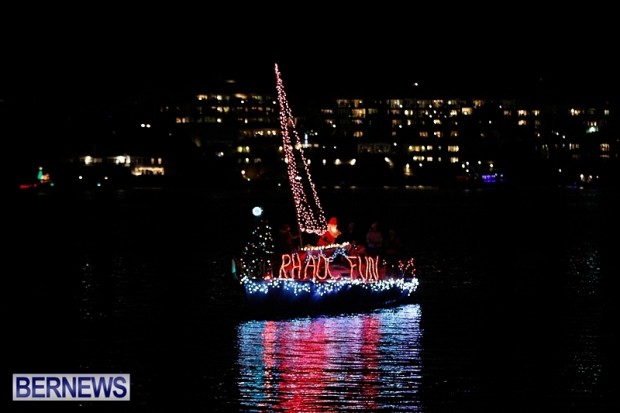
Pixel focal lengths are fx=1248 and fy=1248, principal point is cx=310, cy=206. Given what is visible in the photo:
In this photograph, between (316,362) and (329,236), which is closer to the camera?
(316,362)

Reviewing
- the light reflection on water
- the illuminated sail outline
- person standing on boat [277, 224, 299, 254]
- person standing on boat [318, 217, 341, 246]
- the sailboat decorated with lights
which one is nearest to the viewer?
the light reflection on water

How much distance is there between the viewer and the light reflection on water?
1778 cm

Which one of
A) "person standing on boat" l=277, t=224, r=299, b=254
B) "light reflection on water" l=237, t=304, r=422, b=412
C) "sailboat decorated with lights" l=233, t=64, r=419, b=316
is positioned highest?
"person standing on boat" l=277, t=224, r=299, b=254

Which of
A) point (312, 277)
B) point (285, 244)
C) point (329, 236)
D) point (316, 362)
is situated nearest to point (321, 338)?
point (316, 362)

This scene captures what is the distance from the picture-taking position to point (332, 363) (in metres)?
20.6

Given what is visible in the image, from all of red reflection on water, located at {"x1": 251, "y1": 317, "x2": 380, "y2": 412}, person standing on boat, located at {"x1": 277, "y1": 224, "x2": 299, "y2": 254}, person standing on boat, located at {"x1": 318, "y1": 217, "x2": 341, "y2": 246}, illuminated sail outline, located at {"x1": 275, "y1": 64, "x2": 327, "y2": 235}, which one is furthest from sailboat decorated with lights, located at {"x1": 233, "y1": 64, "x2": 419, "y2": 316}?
illuminated sail outline, located at {"x1": 275, "y1": 64, "x2": 327, "y2": 235}

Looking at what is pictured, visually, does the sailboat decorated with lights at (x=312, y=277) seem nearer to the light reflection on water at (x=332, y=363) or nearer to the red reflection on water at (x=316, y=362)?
the light reflection on water at (x=332, y=363)

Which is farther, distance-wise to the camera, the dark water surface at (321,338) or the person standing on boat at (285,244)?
the person standing on boat at (285,244)

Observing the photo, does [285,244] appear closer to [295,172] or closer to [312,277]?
[312,277]

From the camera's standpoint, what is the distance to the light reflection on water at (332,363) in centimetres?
1778

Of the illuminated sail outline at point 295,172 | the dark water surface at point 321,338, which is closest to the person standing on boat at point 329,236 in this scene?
the illuminated sail outline at point 295,172

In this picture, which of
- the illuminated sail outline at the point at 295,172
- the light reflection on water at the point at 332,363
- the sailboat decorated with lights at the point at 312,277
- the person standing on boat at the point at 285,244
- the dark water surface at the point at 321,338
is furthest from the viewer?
the illuminated sail outline at the point at 295,172

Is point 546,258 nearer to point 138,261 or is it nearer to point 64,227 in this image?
point 138,261

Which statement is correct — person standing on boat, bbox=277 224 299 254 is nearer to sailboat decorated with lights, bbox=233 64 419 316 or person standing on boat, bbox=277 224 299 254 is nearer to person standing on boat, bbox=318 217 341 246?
sailboat decorated with lights, bbox=233 64 419 316
